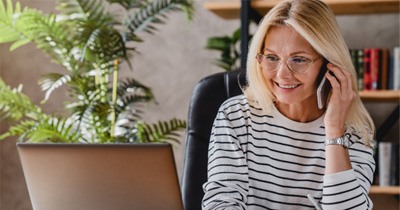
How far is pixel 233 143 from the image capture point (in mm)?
1711

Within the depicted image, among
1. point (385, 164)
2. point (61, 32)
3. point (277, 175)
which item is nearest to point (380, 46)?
point (385, 164)

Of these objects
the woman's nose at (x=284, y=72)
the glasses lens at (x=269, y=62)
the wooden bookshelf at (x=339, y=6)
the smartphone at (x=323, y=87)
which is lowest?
the smartphone at (x=323, y=87)

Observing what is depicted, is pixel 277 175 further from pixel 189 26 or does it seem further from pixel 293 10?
pixel 189 26

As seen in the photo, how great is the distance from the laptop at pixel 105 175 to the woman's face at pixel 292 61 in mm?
520

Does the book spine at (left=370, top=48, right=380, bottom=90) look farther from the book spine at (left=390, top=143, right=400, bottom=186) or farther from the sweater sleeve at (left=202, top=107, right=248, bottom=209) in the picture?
the sweater sleeve at (left=202, top=107, right=248, bottom=209)

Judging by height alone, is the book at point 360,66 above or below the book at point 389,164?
above

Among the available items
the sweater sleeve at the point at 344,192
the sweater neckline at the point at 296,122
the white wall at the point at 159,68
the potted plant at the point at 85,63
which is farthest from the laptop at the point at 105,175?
the white wall at the point at 159,68

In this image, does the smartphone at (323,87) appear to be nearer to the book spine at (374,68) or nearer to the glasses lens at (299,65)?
the glasses lens at (299,65)

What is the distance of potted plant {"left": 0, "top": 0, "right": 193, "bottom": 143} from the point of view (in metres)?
2.79

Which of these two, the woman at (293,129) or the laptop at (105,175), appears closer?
the laptop at (105,175)

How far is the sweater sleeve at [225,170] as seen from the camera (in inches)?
62.6

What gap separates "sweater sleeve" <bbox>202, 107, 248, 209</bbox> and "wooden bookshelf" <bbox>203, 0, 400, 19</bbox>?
1267mm

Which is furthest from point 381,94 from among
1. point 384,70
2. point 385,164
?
point 385,164

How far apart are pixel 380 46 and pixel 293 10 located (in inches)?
63.7
